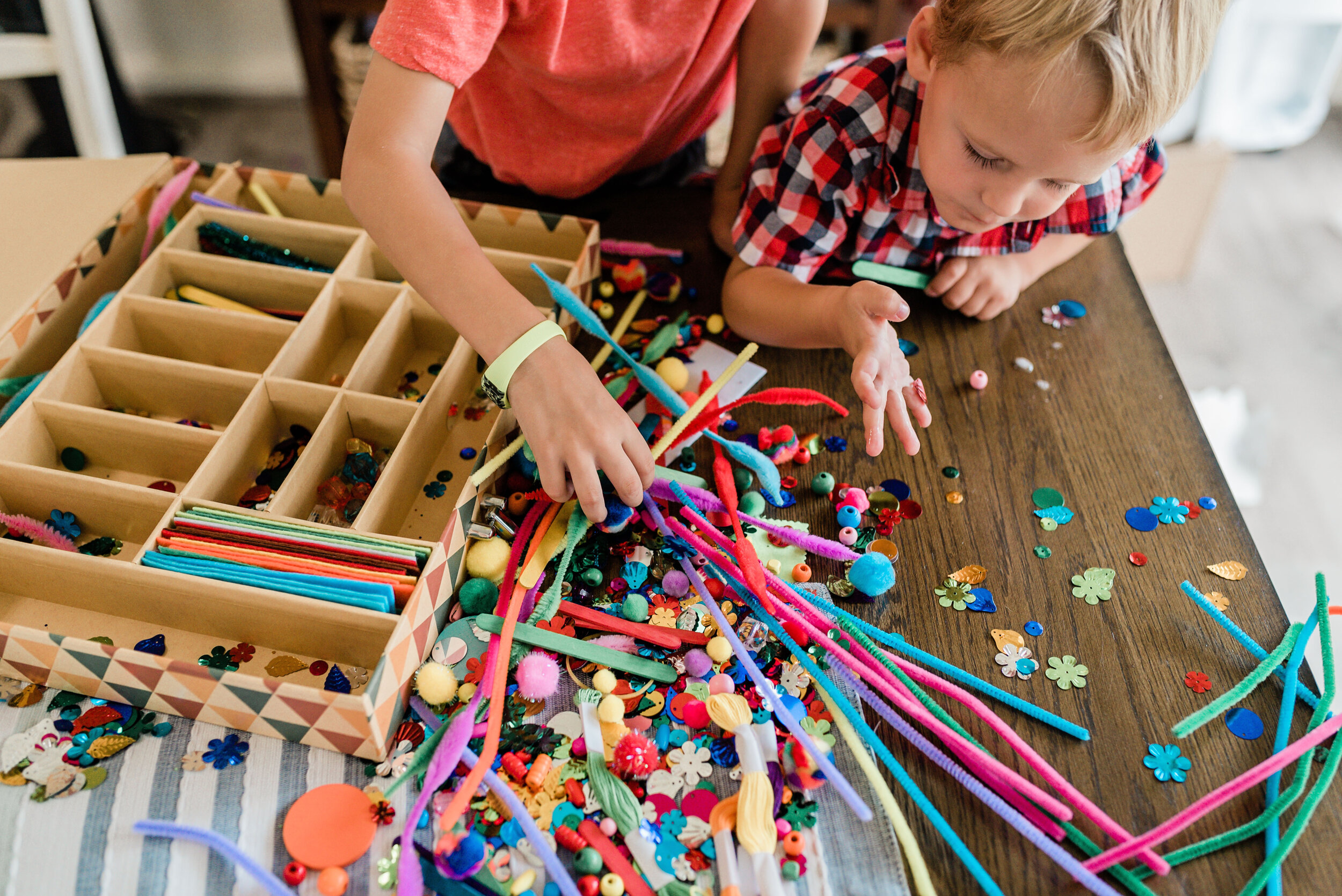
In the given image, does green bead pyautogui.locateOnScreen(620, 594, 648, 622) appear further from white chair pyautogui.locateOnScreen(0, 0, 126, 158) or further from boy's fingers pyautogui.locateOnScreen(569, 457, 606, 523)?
white chair pyautogui.locateOnScreen(0, 0, 126, 158)

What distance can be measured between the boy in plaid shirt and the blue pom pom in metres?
0.12

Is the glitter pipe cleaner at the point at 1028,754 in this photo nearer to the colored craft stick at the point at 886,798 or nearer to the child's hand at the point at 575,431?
the colored craft stick at the point at 886,798

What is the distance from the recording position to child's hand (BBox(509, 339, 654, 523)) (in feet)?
2.61

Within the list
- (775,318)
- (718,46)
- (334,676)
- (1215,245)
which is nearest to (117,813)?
(334,676)

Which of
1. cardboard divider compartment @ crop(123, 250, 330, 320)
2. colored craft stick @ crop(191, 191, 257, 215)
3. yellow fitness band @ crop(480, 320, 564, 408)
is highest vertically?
yellow fitness band @ crop(480, 320, 564, 408)

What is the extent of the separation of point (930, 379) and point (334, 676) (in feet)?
2.39

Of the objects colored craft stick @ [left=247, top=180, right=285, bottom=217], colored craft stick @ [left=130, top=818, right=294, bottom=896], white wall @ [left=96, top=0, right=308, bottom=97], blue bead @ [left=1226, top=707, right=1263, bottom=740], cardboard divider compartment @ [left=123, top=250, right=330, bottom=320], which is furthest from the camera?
white wall @ [left=96, top=0, right=308, bottom=97]

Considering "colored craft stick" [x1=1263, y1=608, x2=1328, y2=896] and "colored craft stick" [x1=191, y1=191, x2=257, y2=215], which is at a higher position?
"colored craft stick" [x1=191, y1=191, x2=257, y2=215]

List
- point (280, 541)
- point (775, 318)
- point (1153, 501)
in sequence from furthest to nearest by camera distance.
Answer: point (775, 318), point (1153, 501), point (280, 541)

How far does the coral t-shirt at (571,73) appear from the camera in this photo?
85 cm

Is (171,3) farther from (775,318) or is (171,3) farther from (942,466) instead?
(942,466)

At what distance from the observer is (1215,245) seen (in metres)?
2.65

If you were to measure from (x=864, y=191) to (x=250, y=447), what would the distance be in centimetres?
77

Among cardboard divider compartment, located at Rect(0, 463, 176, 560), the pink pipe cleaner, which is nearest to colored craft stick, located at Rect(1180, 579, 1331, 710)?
cardboard divider compartment, located at Rect(0, 463, 176, 560)
